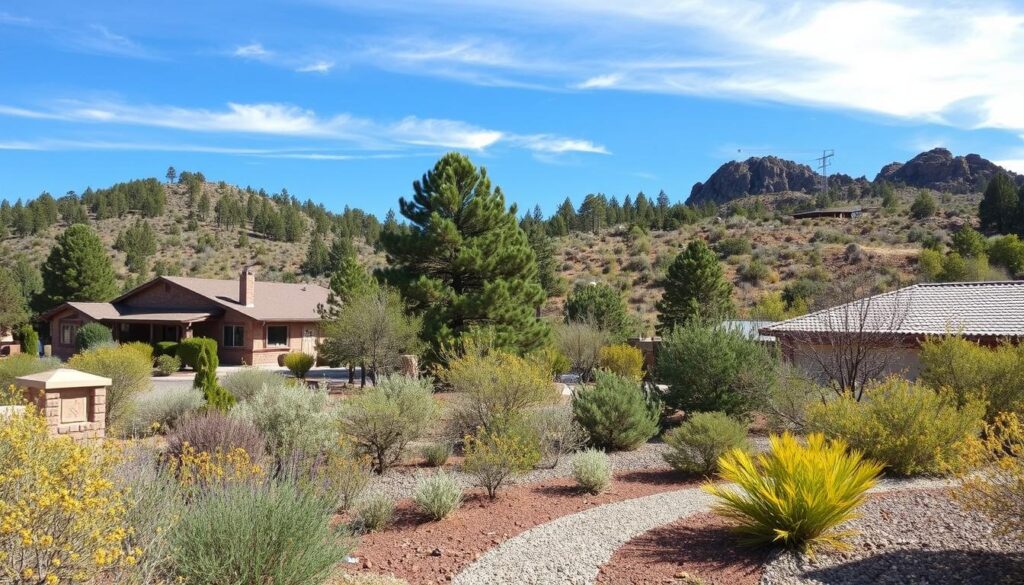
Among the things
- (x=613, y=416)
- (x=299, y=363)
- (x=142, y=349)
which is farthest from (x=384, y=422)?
(x=142, y=349)

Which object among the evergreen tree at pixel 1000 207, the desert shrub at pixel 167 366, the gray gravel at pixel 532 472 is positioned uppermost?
the evergreen tree at pixel 1000 207

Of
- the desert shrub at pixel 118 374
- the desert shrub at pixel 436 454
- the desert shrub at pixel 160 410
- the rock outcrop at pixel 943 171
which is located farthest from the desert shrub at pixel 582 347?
the rock outcrop at pixel 943 171

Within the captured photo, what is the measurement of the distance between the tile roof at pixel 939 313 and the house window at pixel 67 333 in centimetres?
3568

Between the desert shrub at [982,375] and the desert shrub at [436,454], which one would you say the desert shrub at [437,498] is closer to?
the desert shrub at [436,454]

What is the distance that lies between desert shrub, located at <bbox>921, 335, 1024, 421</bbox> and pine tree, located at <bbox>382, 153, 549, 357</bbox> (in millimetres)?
12340

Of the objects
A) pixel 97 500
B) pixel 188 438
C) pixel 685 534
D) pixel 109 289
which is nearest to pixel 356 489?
pixel 188 438

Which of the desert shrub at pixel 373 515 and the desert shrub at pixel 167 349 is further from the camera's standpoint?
the desert shrub at pixel 167 349

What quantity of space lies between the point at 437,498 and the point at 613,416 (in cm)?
506

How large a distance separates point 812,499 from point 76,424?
950cm

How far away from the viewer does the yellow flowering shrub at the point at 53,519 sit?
12.5 ft

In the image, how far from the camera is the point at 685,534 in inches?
285

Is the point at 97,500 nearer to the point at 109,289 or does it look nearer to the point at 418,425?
the point at 418,425

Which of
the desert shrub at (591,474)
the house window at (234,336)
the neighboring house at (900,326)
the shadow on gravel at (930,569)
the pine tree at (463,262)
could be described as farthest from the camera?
the house window at (234,336)

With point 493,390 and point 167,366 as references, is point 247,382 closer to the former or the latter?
point 493,390
